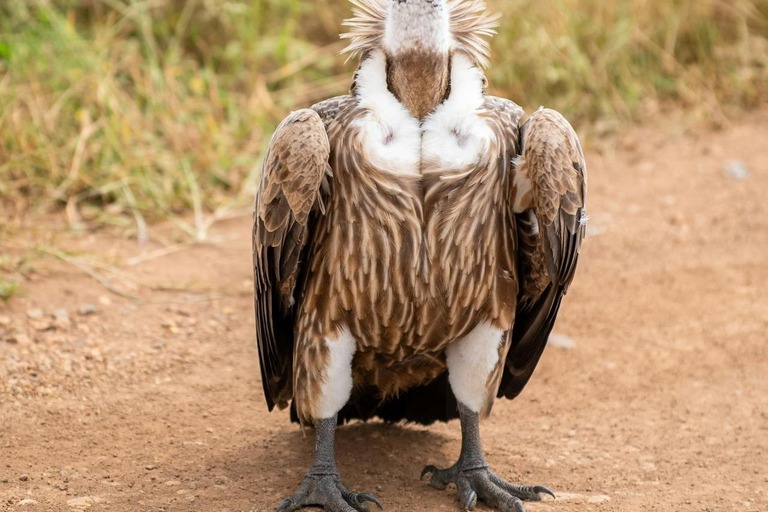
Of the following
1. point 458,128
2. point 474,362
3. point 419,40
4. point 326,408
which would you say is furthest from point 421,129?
point 326,408

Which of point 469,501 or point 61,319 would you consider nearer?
point 469,501

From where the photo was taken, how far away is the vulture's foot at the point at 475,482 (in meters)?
4.14

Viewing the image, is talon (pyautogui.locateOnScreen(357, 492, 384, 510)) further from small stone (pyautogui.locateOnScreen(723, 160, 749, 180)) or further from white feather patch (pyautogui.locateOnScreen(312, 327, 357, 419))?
small stone (pyautogui.locateOnScreen(723, 160, 749, 180))

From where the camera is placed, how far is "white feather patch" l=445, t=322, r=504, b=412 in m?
4.16

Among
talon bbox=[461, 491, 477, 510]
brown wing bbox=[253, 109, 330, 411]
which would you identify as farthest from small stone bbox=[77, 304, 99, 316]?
talon bbox=[461, 491, 477, 510]

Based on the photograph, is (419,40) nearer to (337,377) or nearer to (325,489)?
(337,377)

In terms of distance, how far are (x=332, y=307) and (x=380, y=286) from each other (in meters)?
0.22

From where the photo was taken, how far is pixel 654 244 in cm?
715

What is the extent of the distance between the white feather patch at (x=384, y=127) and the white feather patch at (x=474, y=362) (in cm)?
77

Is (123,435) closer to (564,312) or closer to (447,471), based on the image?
(447,471)

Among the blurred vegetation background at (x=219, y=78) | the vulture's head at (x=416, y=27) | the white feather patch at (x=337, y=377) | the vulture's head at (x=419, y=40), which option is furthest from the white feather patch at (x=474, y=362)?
the blurred vegetation background at (x=219, y=78)

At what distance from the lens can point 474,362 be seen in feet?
13.8

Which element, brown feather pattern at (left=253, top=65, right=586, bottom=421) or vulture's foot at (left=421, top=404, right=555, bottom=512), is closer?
brown feather pattern at (left=253, top=65, right=586, bottom=421)

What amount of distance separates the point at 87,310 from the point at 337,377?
2.31 metres
